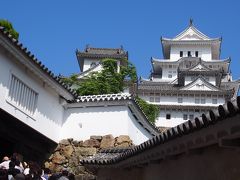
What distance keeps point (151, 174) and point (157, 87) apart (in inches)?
1711

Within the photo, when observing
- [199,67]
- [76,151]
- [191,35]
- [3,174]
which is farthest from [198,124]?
[191,35]

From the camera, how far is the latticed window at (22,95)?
12.5m

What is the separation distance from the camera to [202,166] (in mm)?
5953

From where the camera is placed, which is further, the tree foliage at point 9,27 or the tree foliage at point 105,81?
the tree foliage at point 105,81

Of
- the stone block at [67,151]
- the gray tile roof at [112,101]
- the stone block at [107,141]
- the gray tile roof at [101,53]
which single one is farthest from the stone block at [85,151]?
the gray tile roof at [101,53]

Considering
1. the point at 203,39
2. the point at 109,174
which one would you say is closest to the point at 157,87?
the point at 203,39

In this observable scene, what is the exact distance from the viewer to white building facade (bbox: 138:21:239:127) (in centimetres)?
4944

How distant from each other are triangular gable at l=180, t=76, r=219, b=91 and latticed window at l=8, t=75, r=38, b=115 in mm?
38467

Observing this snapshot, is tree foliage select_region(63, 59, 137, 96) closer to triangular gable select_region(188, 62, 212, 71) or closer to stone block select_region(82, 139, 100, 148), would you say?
stone block select_region(82, 139, 100, 148)

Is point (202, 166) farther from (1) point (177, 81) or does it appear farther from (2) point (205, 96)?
(1) point (177, 81)

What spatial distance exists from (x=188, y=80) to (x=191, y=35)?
11825mm

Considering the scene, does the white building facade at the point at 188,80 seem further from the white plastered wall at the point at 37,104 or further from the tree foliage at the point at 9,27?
the white plastered wall at the point at 37,104

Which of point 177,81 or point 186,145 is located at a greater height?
point 177,81

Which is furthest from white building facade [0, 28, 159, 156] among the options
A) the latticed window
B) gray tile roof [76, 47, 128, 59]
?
gray tile roof [76, 47, 128, 59]
